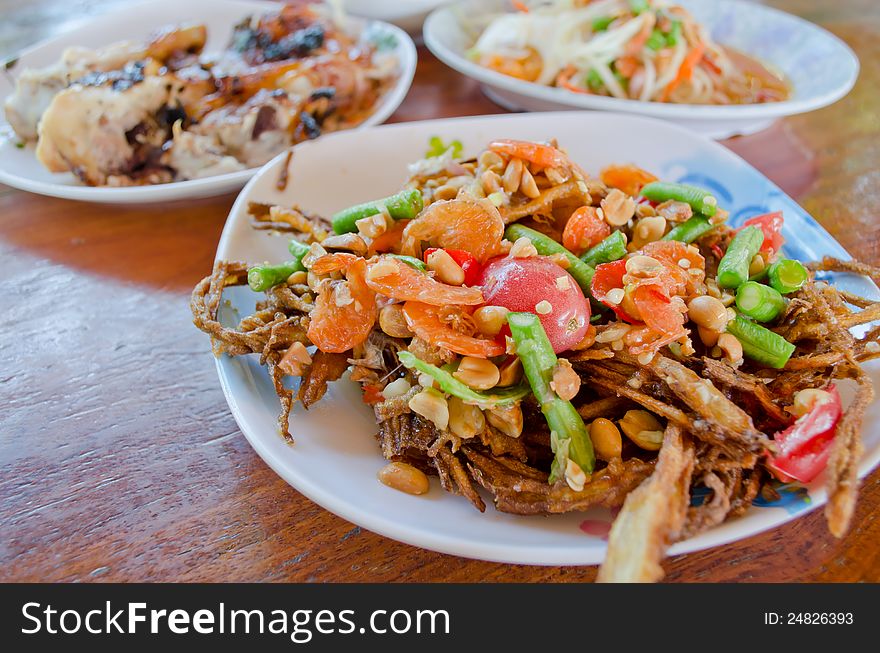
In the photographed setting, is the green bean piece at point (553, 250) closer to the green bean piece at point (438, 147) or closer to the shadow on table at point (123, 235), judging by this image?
the green bean piece at point (438, 147)

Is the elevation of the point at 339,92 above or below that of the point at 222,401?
above

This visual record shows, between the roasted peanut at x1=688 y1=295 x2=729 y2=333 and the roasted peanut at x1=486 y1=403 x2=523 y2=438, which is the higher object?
the roasted peanut at x1=688 y1=295 x2=729 y2=333

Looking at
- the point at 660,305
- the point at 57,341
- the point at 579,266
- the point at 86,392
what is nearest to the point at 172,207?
the point at 57,341

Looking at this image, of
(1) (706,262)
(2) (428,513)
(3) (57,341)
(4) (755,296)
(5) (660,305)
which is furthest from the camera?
(3) (57,341)

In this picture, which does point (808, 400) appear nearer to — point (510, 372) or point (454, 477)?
point (510, 372)

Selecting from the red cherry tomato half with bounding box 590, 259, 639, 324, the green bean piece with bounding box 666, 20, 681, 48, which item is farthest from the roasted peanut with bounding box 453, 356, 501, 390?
the green bean piece with bounding box 666, 20, 681, 48

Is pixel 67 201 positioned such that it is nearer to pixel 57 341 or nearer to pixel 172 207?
pixel 172 207

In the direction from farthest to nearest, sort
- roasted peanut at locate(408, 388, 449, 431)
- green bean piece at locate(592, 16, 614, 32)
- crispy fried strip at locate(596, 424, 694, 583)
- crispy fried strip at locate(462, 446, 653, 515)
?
1. green bean piece at locate(592, 16, 614, 32)
2. roasted peanut at locate(408, 388, 449, 431)
3. crispy fried strip at locate(462, 446, 653, 515)
4. crispy fried strip at locate(596, 424, 694, 583)

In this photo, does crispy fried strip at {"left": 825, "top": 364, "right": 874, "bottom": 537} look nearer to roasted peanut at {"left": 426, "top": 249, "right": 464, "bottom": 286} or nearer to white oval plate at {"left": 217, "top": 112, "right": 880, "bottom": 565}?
white oval plate at {"left": 217, "top": 112, "right": 880, "bottom": 565}

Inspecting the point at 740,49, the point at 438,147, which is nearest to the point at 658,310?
the point at 438,147
